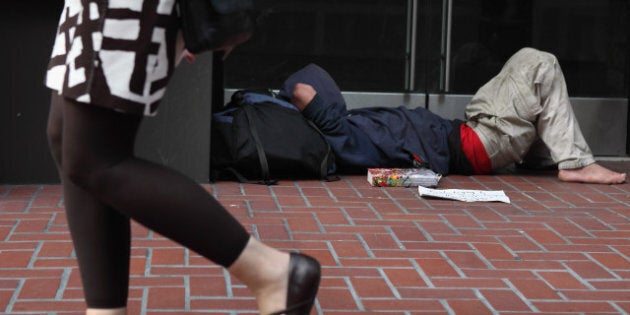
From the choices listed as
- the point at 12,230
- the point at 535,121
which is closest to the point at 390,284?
the point at 12,230

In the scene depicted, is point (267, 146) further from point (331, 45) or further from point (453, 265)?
point (453, 265)

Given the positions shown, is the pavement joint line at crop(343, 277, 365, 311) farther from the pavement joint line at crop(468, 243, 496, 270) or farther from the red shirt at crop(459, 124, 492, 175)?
the red shirt at crop(459, 124, 492, 175)

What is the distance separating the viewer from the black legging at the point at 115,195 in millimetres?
2385

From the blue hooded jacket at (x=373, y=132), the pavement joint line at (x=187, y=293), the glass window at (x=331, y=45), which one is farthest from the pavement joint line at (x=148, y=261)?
the glass window at (x=331, y=45)

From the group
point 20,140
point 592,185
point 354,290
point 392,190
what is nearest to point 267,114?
point 392,190

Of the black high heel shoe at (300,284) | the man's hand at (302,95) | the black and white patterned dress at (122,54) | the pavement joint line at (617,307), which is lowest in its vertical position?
the pavement joint line at (617,307)

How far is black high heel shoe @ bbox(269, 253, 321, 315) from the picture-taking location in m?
2.62

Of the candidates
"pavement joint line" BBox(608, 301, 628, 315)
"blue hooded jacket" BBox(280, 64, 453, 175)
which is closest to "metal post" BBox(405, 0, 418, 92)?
"blue hooded jacket" BBox(280, 64, 453, 175)

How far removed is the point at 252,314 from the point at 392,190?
2328 millimetres

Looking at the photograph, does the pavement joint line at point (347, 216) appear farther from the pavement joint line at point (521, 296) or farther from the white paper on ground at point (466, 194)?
the pavement joint line at point (521, 296)

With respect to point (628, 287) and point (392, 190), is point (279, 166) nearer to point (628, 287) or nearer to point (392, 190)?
point (392, 190)

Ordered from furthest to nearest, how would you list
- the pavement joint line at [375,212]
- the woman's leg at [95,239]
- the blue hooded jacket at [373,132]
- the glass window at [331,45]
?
1. the glass window at [331,45]
2. the blue hooded jacket at [373,132]
3. the pavement joint line at [375,212]
4. the woman's leg at [95,239]

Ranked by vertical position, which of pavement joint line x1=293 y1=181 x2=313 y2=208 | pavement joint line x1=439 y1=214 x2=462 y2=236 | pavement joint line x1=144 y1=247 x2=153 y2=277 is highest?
pavement joint line x1=144 y1=247 x2=153 y2=277

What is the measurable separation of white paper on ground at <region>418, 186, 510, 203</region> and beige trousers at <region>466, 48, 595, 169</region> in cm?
60
